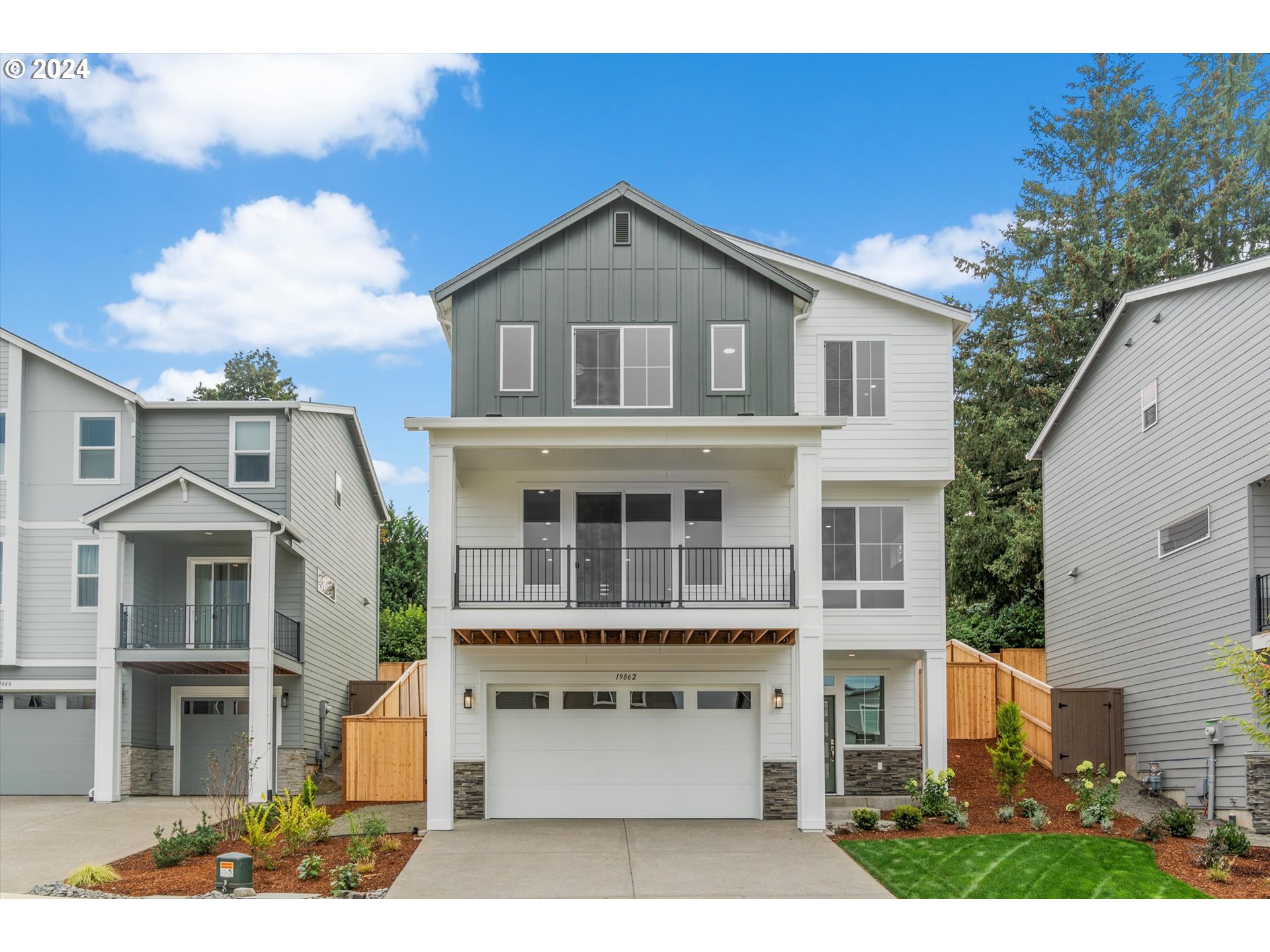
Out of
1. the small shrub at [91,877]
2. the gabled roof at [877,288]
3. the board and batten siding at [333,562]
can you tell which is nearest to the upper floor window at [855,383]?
the gabled roof at [877,288]

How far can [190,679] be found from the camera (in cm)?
2277

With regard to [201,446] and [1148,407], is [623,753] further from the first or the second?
[201,446]

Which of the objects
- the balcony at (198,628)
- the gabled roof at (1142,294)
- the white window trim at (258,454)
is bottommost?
the balcony at (198,628)

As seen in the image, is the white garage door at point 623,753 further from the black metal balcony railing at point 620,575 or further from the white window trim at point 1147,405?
the white window trim at point 1147,405

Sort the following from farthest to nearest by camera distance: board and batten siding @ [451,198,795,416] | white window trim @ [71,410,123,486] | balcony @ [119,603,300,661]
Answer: white window trim @ [71,410,123,486] < balcony @ [119,603,300,661] < board and batten siding @ [451,198,795,416]

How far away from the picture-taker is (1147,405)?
19.9 metres

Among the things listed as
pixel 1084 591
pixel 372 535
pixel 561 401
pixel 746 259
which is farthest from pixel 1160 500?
pixel 372 535

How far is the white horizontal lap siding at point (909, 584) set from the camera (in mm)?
19453

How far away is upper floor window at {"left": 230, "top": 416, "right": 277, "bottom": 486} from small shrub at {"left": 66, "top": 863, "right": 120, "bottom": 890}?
9.96m

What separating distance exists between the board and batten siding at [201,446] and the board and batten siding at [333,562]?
0.25m

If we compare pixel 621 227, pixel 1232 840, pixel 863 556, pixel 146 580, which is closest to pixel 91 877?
pixel 146 580

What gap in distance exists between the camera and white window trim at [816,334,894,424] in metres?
19.9

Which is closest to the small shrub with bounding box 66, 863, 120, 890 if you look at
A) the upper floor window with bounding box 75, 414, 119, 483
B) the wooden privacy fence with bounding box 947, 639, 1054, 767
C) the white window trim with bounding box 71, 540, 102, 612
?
the white window trim with bounding box 71, 540, 102, 612

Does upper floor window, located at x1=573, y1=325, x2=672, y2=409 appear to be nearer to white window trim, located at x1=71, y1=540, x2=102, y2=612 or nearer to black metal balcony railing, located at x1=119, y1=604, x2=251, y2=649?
black metal balcony railing, located at x1=119, y1=604, x2=251, y2=649
